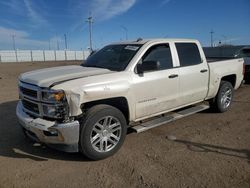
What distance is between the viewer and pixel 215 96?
658 cm

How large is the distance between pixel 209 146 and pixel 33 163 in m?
3.01

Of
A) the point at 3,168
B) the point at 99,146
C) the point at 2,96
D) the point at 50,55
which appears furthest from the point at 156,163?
the point at 50,55

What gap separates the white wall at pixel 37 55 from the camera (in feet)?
228

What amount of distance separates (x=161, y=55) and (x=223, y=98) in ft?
8.61

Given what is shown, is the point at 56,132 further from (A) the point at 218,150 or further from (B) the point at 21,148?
(A) the point at 218,150

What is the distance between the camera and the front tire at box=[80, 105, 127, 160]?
12.9ft

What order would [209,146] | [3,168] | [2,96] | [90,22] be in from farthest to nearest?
1. [90,22]
2. [2,96]
3. [209,146]
4. [3,168]

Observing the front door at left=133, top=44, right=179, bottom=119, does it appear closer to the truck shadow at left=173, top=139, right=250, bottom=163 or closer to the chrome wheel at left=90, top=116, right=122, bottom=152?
the chrome wheel at left=90, top=116, right=122, bottom=152

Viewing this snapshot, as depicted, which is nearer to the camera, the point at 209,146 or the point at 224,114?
the point at 209,146

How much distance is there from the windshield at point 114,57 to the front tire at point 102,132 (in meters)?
0.88

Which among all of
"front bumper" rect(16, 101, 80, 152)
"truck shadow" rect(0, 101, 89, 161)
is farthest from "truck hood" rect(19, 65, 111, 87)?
"truck shadow" rect(0, 101, 89, 161)

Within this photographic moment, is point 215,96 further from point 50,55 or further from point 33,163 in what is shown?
point 50,55

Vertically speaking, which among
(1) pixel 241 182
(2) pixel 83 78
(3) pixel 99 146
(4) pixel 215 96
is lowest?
(1) pixel 241 182

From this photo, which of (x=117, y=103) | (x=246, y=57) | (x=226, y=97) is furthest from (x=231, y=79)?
(x=246, y=57)
